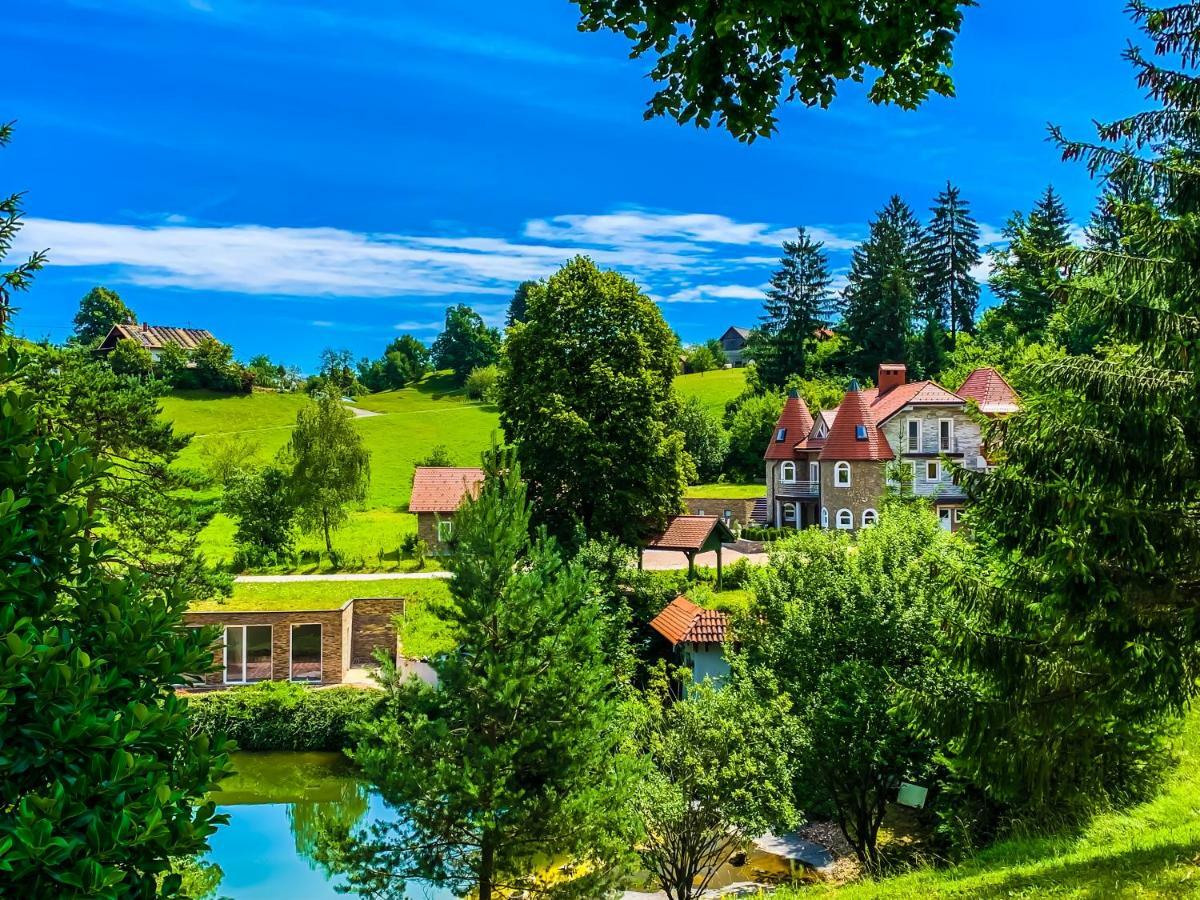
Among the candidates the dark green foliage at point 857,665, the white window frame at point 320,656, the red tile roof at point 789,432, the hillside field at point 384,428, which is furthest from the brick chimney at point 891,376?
the dark green foliage at point 857,665

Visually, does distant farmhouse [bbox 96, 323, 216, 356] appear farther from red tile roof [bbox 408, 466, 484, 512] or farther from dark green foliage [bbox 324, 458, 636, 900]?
dark green foliage [bbox 324, 458, 636, 900]

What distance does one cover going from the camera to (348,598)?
3156cm

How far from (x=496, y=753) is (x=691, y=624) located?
1214cm

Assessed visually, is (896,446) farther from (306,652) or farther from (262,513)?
(262,513)

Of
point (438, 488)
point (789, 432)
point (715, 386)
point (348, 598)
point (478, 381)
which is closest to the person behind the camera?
A: point (348, 598)

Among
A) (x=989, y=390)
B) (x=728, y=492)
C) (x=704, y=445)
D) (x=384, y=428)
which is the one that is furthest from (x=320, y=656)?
(x=384, y=428)

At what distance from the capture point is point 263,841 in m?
19.4

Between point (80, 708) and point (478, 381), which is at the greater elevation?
point (478, 381)

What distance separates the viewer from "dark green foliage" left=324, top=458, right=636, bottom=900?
11.3 metres

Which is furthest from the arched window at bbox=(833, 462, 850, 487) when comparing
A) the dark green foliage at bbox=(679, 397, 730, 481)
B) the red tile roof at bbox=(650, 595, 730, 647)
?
the red tile roof at bbox=(650, 595, 730, 647)

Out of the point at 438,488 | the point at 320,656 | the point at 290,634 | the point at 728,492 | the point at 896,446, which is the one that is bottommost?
the point at 320,656

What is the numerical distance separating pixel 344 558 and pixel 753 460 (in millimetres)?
32534

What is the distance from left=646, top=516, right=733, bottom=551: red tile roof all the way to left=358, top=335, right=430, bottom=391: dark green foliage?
8657cm

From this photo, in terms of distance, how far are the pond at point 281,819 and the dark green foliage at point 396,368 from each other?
294 ft
